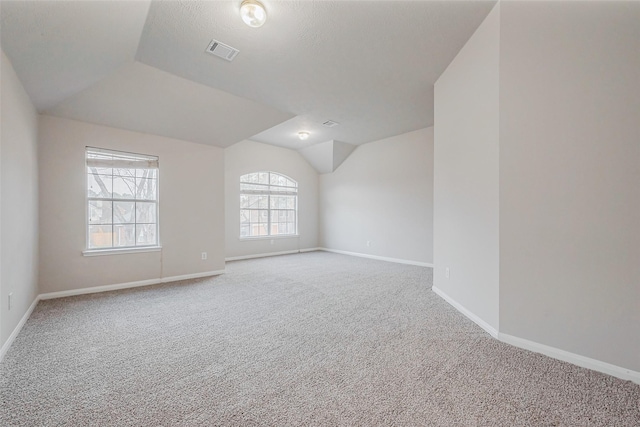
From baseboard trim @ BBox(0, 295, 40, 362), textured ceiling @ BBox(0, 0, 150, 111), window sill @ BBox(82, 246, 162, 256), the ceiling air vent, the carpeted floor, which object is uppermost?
the ceiling air vent

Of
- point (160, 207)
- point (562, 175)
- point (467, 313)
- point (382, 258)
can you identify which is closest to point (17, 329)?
point (160, 207)

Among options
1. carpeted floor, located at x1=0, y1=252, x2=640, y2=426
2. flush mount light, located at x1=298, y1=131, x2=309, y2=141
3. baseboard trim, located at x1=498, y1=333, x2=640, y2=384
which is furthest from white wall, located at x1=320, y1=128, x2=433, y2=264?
baseboard trim, located at x1=498, y1=333, x2=640, y2=384

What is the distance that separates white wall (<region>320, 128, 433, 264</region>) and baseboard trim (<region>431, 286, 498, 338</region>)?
6.59ft

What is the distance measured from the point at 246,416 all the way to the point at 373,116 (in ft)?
14.7

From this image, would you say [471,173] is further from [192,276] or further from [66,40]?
[192,276]

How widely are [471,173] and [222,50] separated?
274 centimetres

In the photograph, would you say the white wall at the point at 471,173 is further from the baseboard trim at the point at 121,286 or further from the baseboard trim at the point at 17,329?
the baseboard trim at the point at 17,329

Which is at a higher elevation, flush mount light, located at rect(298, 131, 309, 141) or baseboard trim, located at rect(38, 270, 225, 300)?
flush mount light, located at rect(298, 131, 309, 141)

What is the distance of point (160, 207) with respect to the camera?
420 centimetres

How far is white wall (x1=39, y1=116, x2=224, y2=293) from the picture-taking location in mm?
3375

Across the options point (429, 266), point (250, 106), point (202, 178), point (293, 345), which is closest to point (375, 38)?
point (250, 106)

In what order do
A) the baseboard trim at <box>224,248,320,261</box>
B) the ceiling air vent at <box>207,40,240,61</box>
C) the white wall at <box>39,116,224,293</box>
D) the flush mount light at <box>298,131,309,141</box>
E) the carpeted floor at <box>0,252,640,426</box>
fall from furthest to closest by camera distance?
the baseboard trim at <box>224,248,320,261</box>
the flush mount light at <box>298,131,309,141</box>
the white wall at <box>39,116,224,293</box>
the ceiling air vent at <box>207,40,240,61</box>
the carpeted floor at <box>0,252,640,426</box>

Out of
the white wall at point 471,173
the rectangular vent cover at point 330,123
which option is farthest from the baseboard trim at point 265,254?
the white wall at point 471,173

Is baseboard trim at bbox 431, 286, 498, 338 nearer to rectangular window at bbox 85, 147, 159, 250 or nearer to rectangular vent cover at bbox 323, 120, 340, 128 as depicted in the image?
rectangular vent cover at bbox 323, 120, 340, 128
